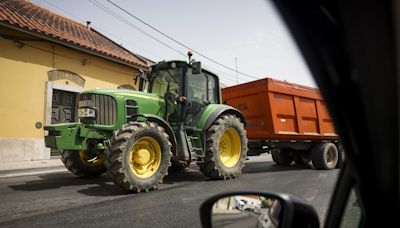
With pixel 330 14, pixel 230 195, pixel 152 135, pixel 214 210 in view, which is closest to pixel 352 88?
pixel 330 14

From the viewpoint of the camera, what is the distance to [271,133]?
24.8ft

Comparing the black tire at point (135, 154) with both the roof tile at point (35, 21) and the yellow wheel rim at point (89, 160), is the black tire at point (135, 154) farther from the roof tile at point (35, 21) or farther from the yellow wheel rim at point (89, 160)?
the roof tile at point (35, 21)

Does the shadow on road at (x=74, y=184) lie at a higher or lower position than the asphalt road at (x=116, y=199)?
higher

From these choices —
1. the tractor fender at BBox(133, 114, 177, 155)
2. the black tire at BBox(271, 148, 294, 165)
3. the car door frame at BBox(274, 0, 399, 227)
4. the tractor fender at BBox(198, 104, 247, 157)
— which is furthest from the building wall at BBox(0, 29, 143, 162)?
the car door frame at BBox(274, 0, 399, 227)

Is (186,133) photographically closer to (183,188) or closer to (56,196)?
(183,188)

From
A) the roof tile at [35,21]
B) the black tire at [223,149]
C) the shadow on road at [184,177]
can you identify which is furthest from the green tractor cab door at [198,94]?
the roof tile at [35,21]

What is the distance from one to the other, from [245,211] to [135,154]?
383cm

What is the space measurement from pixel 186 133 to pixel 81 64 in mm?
7303

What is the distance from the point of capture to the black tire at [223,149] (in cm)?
627

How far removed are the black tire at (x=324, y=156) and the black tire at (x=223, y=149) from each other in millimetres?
2248

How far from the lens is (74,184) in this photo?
585 centimetres

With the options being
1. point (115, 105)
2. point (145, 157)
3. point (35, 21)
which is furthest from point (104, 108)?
point (35, 21)

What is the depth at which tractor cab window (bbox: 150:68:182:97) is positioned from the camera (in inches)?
260

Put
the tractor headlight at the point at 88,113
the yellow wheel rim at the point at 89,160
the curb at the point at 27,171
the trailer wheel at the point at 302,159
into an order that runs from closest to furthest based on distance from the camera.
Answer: the tractor headlight at the point at 88,113 < the yellow wheel rim at the point at 89,160 < the curb at the point at 27,171 < the trailer wheel at the point at 302,159
